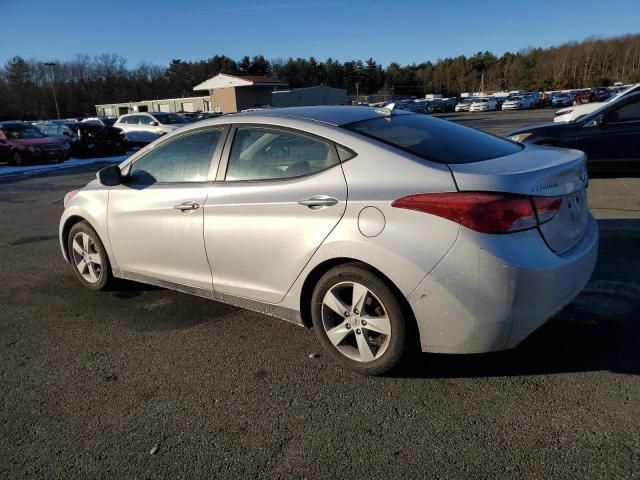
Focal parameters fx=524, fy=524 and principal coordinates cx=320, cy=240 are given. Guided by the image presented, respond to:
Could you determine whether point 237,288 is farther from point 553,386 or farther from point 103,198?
point 553,386

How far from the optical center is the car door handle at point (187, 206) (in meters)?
3.79

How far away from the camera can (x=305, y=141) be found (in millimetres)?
3379

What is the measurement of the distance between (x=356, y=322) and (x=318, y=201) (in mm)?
753

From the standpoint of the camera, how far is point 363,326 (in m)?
3.08

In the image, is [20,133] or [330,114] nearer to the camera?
[330,114]

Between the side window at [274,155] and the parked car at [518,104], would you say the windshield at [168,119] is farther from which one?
the parked car at [518,104]

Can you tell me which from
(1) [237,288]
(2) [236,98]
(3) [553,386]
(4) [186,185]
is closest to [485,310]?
(3) [553,386]

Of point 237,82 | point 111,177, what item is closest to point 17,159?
point 111,177

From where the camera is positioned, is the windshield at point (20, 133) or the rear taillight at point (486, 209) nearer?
the rear taillight at point (486, 209)

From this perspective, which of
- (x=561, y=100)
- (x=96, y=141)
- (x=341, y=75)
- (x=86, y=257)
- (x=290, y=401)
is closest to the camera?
(x=290, y=401)

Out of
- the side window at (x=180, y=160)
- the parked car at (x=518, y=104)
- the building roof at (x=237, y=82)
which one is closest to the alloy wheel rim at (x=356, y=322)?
the side window at (x=180, y=160)

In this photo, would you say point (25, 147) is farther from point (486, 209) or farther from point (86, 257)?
point (486, 209)

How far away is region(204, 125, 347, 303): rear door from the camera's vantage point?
317 cm

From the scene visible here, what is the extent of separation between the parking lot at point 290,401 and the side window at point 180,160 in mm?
1128
